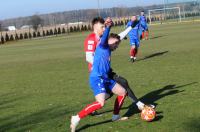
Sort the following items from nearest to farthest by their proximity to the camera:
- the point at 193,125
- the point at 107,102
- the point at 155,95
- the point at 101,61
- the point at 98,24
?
the point at 193,125 < the point at 101,61 < the point at 98,24 < the point at 107,102 < the point at 155,95

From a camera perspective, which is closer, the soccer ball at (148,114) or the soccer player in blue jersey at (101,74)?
the soccer player in blue jersey at (101,74)

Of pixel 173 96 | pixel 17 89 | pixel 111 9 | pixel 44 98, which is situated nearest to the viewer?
pixel 173 96

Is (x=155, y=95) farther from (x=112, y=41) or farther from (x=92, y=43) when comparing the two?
(x=112, y=41)

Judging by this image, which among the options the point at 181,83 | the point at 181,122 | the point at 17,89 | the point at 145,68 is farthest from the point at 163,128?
the point at 145,68

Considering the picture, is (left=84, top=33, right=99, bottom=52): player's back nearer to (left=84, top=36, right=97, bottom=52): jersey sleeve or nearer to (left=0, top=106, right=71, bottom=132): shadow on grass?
(left=84, top=36, right=97, bottom=52): jersey sleeve

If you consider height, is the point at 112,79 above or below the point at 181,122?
above

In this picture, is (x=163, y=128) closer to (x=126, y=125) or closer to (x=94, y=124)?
(x=126, y=125)

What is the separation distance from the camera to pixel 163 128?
8.22 meters

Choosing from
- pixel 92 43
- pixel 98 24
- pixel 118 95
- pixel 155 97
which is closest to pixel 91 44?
pixel 92 43

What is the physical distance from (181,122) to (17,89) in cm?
817

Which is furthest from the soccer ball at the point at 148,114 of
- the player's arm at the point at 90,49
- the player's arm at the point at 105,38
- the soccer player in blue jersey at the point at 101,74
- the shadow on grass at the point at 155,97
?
the player's arm at the point at 90,49

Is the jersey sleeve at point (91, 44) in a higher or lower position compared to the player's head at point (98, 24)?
lower

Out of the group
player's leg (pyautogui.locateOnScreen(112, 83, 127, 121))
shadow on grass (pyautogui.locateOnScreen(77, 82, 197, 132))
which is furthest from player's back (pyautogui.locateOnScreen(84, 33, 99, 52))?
shadow on grass (pyautogui.locateOnScreen(77, 82, 197, 132))

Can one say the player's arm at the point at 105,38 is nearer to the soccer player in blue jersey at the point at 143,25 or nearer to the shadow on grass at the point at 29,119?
the shadow on grass at the point at 29,119
